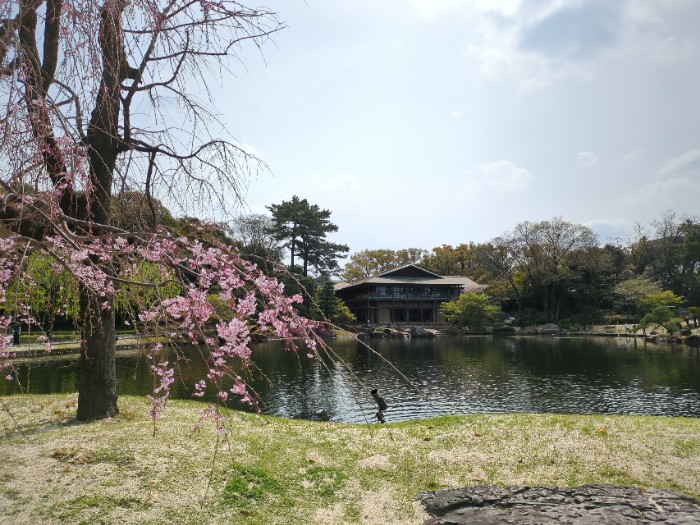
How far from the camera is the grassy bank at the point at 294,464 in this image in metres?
3.91

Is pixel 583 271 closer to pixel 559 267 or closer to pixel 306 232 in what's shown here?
pixel 559 267

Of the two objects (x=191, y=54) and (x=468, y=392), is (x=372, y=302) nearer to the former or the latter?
(x=468, y=392)

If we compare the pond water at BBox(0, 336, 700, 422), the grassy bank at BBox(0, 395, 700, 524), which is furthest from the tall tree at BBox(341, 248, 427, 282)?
the grassy bank at BBox(0, 395, 700, 524)

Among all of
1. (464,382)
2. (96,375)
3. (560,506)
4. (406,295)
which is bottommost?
(464,382)

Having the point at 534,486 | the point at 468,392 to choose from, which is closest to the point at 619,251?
the point at 468,392

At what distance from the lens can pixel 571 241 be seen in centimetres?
3909

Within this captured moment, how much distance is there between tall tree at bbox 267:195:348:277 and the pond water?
13.6m

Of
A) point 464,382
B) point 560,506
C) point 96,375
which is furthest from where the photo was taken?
point 464,382

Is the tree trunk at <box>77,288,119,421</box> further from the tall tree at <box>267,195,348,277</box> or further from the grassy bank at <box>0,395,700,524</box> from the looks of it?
the tall tree at <box>267,195,348,277</box>

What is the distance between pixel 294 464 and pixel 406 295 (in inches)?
1391

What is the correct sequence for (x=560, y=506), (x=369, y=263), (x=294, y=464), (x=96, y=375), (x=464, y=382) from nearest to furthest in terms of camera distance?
(x=560, y=506) < (x=294, y=464) < (x=96, y=375) < (x=464, y=382) < (x=369, y=263)

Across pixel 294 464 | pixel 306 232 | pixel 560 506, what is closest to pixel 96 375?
pixel 294 464

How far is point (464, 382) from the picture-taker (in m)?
14.2

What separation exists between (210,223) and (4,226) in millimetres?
1266
